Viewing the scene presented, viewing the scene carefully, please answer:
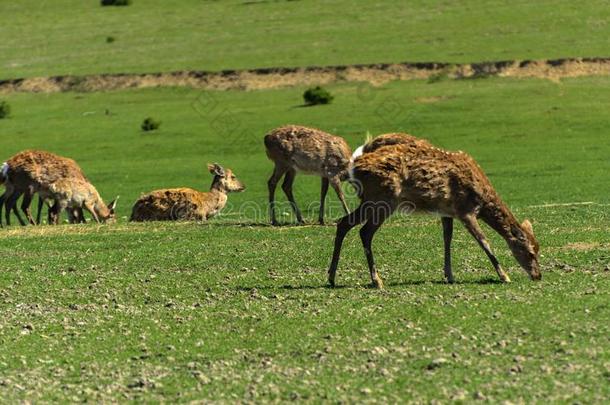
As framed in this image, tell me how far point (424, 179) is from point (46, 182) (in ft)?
44.5

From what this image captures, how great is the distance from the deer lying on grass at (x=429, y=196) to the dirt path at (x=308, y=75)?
3999 centimetres

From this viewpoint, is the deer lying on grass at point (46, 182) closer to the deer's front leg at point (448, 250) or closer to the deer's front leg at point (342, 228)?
the deer's front leg at point (342, 228)

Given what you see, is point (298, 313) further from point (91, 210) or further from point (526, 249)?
point (91, 210)

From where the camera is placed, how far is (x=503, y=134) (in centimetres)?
4500

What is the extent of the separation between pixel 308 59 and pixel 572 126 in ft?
65.9

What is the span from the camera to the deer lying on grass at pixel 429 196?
15.5 m

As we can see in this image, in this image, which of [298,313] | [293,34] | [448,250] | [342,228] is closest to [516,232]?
[448,250]

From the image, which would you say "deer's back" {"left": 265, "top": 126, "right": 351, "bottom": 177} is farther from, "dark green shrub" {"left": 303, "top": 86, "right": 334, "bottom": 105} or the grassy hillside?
"dark green shrub" {"left": 303, "top": 86, "right": 334, "bottom": 105}

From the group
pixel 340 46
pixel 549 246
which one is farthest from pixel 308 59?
pixel 549 246

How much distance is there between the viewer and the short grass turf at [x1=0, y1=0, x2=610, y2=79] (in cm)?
6166

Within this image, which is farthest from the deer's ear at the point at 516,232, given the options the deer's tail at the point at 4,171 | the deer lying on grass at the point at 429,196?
the deer's tail at the point at 4,171

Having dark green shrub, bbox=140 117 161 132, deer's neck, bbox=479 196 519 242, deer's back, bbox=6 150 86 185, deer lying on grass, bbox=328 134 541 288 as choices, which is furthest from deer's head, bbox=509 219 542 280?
dark green shrub, bbox=140 117 161 132

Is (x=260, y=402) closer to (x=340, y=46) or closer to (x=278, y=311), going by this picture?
(x=278, y=311)

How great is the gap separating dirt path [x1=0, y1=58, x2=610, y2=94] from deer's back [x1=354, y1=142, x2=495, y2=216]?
4014 centimetres
